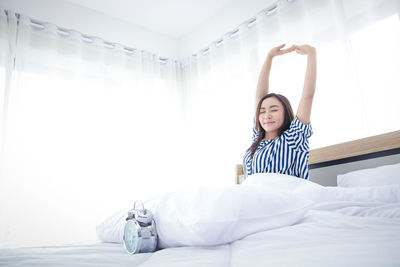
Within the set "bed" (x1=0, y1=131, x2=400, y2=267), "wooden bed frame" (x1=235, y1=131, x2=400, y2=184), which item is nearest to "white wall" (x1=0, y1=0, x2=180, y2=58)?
"wooden bed frame" (x1=235, y1=131, x2=400, y2=184)

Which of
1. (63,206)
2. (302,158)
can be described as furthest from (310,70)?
(63,206)

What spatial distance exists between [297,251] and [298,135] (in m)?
1.11

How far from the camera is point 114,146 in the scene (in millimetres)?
2723

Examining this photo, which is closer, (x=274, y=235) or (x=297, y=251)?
(x=297, y=251)

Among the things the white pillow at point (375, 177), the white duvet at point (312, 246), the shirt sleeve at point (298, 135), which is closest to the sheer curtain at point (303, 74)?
the white pillow at point (375, 177)

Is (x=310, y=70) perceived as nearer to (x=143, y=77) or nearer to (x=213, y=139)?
(x=213, y=139)

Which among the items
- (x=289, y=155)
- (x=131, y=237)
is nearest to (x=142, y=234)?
(x=131, y=237)

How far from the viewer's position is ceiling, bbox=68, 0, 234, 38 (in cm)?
283

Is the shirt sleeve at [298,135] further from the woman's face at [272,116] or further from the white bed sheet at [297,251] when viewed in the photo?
the white bed sheet at [297,251]

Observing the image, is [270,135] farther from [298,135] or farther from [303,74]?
[303,74]

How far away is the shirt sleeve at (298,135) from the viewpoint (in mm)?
1469

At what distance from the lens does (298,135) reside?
1.47 metres

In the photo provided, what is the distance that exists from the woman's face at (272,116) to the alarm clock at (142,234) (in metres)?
1.05

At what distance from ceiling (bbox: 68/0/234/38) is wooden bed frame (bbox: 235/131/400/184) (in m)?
1.90
